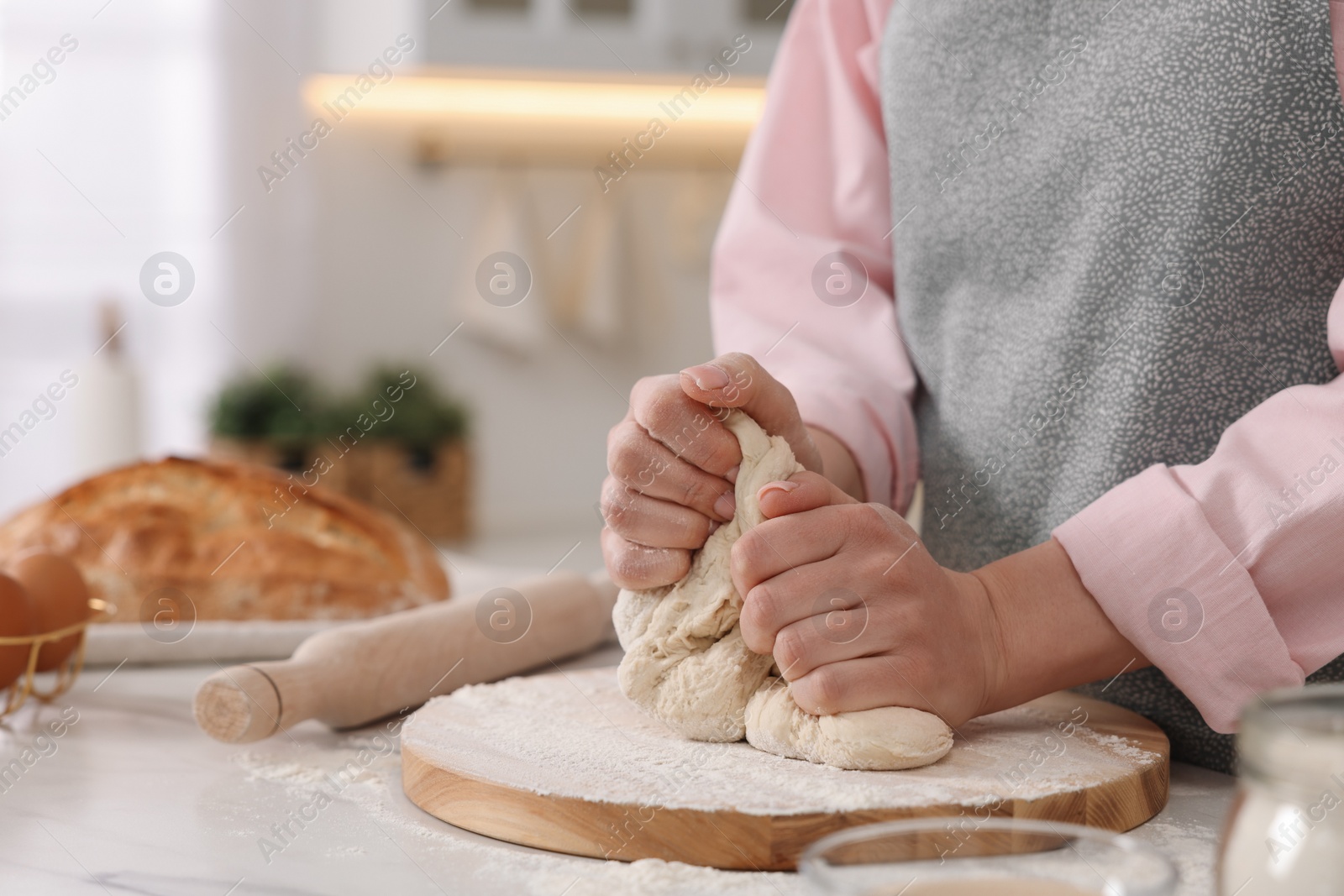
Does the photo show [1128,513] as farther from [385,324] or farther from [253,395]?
[385,324]

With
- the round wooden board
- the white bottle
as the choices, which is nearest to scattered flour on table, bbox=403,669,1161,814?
the round wooden board

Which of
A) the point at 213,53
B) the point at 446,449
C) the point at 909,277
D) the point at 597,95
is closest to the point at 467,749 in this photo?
the point at 909,277

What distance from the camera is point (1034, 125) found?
81 cm

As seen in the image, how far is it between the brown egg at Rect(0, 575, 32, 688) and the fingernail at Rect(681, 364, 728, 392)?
1.64ft

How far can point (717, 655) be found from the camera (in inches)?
27.8

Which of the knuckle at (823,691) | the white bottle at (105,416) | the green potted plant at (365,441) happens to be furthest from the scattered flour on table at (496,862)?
the green potted plant at (365,441)

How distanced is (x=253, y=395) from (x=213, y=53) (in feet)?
2.54

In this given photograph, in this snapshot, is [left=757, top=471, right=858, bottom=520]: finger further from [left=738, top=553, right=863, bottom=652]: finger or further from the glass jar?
the glass jar

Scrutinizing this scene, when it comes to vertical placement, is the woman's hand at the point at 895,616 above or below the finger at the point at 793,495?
below

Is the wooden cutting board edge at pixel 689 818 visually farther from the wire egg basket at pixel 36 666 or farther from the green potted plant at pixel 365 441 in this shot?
the green potted plant at pixel 365 441

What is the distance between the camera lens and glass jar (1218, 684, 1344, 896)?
1.00 ft

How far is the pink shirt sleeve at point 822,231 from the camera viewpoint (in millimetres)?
932

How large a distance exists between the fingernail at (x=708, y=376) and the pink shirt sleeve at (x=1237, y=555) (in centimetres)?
22

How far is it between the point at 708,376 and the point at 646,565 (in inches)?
5.1
